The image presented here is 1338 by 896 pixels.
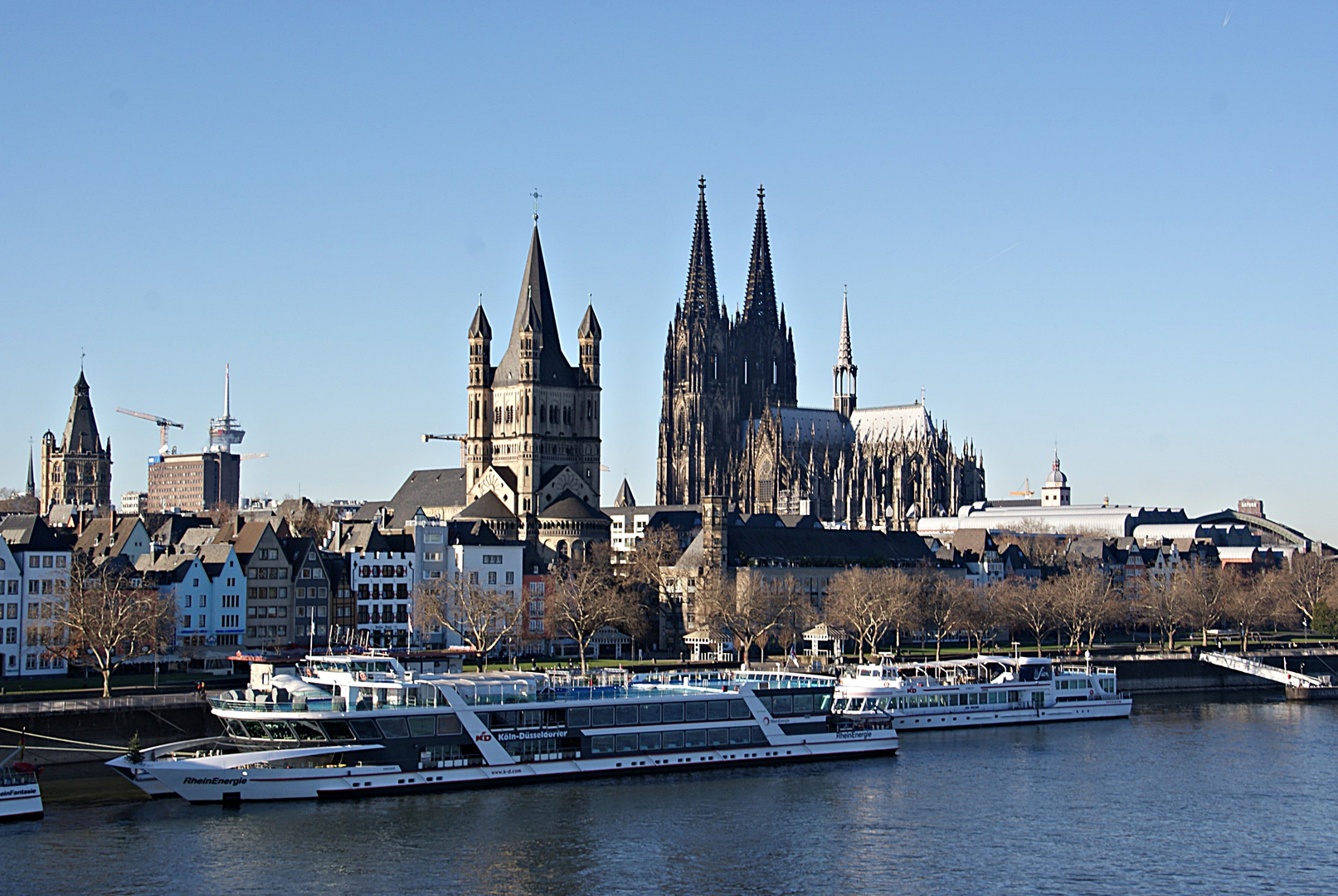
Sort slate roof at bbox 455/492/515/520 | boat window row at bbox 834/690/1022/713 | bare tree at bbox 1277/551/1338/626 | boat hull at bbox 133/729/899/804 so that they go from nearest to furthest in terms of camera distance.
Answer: boat hull at bbox 133/729/899/804, boat window row at bbox 834/690/1022/713, slate roof at bbox 455/492/515/520, bare tree at bbox 1277/551/1338/626

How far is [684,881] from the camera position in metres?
60.5

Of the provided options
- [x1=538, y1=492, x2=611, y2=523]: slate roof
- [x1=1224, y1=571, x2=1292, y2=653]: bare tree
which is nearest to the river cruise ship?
[x1=1224, y1=571, x2=1292, y2=653]: bare tree

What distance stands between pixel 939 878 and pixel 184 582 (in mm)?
74503

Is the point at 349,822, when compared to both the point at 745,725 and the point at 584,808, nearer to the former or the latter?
the point at 584,808

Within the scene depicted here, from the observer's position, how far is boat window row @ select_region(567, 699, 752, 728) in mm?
84500

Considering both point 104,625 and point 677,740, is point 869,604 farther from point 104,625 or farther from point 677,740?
point 104,625

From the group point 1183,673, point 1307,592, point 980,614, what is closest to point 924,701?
point 1183,673

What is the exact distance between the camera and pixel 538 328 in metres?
182

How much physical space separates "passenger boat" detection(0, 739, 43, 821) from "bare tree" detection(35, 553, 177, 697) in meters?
23.4

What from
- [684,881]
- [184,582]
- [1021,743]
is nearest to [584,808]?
[684,881]

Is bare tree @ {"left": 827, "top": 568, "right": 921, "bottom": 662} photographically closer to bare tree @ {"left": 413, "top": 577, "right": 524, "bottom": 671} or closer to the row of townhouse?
bare tree @ {"left": 413, "top": 577, "right": 524, "bottom": 671}

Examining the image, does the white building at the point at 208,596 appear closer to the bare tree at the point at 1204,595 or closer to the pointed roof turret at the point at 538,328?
the pointed roof turret at the point at 538,328

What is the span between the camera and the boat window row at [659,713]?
277 ft

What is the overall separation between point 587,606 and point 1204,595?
224 ft
